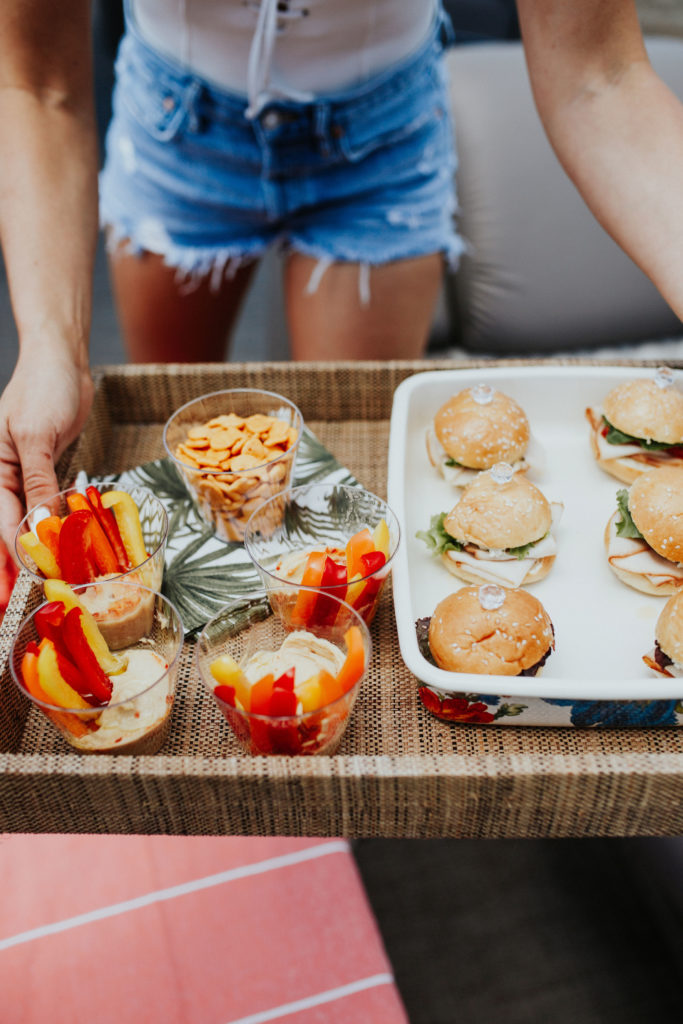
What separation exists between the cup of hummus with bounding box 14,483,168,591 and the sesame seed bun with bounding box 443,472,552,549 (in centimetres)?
43

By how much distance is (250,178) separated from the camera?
163cm

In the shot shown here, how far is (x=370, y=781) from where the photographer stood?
86 centimetres

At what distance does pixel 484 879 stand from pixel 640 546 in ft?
3.18

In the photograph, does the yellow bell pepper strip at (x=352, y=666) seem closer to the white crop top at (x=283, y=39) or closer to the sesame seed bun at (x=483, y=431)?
the sesame seed bun at (x=483, y=431)

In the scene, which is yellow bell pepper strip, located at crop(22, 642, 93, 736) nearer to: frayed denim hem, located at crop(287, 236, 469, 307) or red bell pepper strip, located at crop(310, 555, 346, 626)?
red bell pepper strip, located at crop(310, 555, 346, 626)

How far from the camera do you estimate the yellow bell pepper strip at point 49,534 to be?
108 centimetres

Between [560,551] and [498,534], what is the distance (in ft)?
0.45

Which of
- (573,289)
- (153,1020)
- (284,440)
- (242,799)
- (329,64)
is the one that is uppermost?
(329,64)

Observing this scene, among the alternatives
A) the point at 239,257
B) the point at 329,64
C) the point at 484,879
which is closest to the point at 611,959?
the point at 484,879

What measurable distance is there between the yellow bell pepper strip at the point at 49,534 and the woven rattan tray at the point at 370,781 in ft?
0.37

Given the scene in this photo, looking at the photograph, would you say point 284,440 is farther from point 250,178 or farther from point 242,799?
point 250,178

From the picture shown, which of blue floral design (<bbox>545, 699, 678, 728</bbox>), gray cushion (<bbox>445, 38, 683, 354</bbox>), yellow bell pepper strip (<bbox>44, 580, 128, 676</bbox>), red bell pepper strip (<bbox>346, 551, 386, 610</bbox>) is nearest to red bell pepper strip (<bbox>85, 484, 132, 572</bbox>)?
yellow bell pepper strip (<bbox>44, 580, 128, 676</bbox>)

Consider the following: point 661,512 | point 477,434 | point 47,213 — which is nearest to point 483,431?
point 477,434

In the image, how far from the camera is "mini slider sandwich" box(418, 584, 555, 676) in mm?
963
